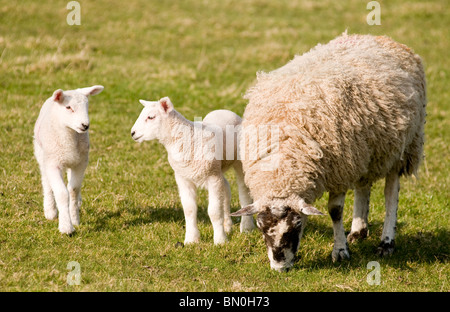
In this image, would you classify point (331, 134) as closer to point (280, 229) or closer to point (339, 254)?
point (280, 229)

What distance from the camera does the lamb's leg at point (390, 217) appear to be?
778 cm

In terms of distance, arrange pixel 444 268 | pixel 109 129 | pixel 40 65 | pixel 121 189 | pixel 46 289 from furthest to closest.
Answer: pixel 40 65 < pixel 109 129 < pixel 121 189 < pixel 444 268 < pixel 46 289

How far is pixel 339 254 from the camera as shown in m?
7.38

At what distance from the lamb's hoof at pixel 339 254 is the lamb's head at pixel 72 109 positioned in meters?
3.10

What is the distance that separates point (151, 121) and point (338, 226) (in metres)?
2.41

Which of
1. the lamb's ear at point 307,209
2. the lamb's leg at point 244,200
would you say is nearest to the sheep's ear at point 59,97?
the lamb's leg at point 244,200

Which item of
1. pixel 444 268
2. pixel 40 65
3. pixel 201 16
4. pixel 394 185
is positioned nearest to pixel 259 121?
pixel 394 185

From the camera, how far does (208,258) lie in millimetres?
6996

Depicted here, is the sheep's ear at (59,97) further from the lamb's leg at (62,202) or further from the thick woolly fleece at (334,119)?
the thick woolly fleece at (334,119)

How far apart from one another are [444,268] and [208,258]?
267 cm

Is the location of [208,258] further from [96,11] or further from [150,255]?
[96,11]

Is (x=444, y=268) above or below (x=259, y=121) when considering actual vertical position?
below

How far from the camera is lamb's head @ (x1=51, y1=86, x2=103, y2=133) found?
7121mm

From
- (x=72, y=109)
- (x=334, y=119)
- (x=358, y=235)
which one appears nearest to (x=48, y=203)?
(x=72, y=109)
